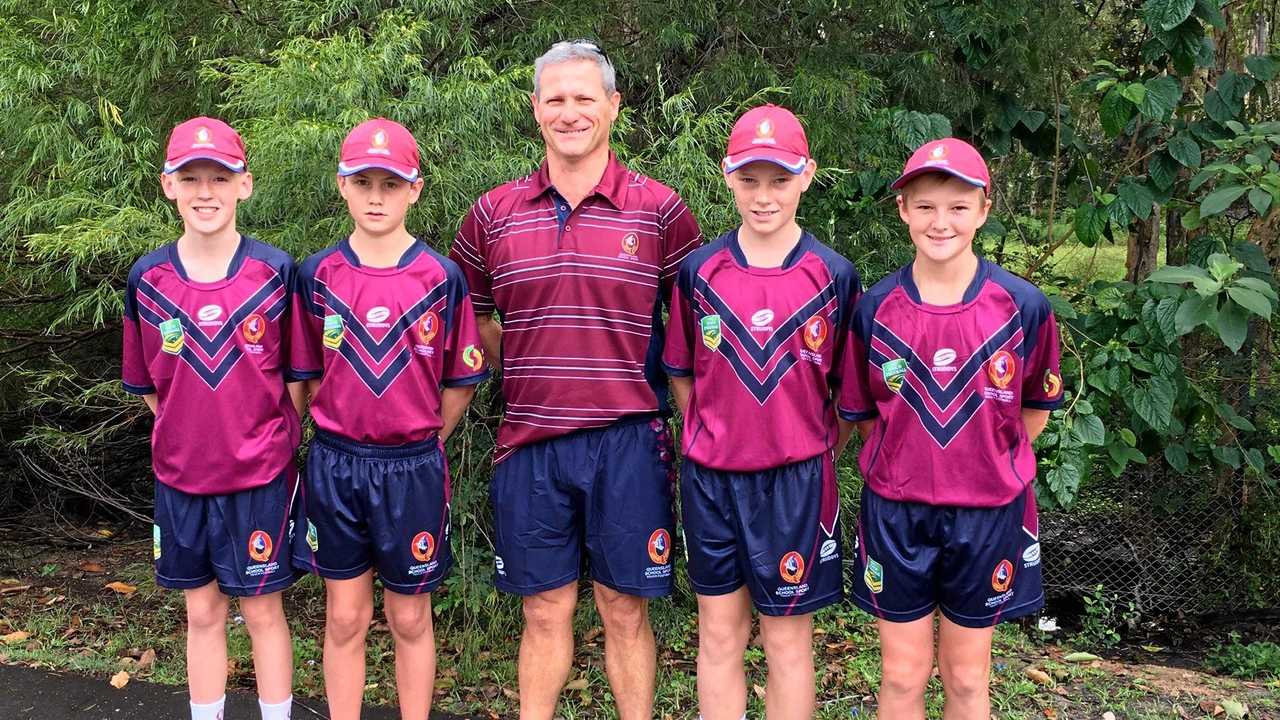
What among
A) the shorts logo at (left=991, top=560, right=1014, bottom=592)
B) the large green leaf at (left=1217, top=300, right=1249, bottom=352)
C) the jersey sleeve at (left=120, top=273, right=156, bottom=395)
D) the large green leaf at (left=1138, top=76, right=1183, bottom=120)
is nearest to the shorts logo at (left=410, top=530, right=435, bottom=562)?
the jersey sleeve at (left=120, top=273, right=156, bottom=395)

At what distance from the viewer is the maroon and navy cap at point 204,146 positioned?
3.19 meters

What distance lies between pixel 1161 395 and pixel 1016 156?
2.15 m

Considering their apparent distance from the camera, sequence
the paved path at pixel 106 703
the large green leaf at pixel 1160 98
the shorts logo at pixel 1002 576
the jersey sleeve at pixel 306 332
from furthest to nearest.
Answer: the large green leaf at pixel 1160 98 → the paved path at pixel 106 703 → the jersey sleeve at pixel 306 332 → the shorts logo at pixel 1002 576

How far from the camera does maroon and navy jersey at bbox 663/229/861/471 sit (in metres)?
3.11

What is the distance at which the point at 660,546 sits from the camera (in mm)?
3387

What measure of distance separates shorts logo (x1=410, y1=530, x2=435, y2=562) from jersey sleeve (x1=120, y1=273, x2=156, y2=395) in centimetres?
99

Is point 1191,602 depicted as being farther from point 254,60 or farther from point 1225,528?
point 254,60

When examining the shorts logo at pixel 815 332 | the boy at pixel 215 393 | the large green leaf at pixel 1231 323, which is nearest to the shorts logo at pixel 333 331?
the boy at pixel 215 393

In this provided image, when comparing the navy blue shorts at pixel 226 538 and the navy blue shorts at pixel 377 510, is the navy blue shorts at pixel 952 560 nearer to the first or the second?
the navy blue shorts at pixel 377 510

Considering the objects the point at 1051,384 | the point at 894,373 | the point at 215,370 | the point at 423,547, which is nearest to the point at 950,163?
the point at 894,373

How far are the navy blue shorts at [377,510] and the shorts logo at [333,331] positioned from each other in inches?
11.5

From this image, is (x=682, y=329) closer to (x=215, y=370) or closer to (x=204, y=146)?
(x=215, y=370)

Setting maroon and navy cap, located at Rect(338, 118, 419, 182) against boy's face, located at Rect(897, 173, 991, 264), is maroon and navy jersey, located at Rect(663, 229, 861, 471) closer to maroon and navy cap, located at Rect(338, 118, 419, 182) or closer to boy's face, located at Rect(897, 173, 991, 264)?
boy's face, located at Rect(897, 173, 991, 264)

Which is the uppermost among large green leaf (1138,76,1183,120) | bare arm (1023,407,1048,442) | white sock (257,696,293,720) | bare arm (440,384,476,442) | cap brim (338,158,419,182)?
large green leaf (1138,76,1183,120)
